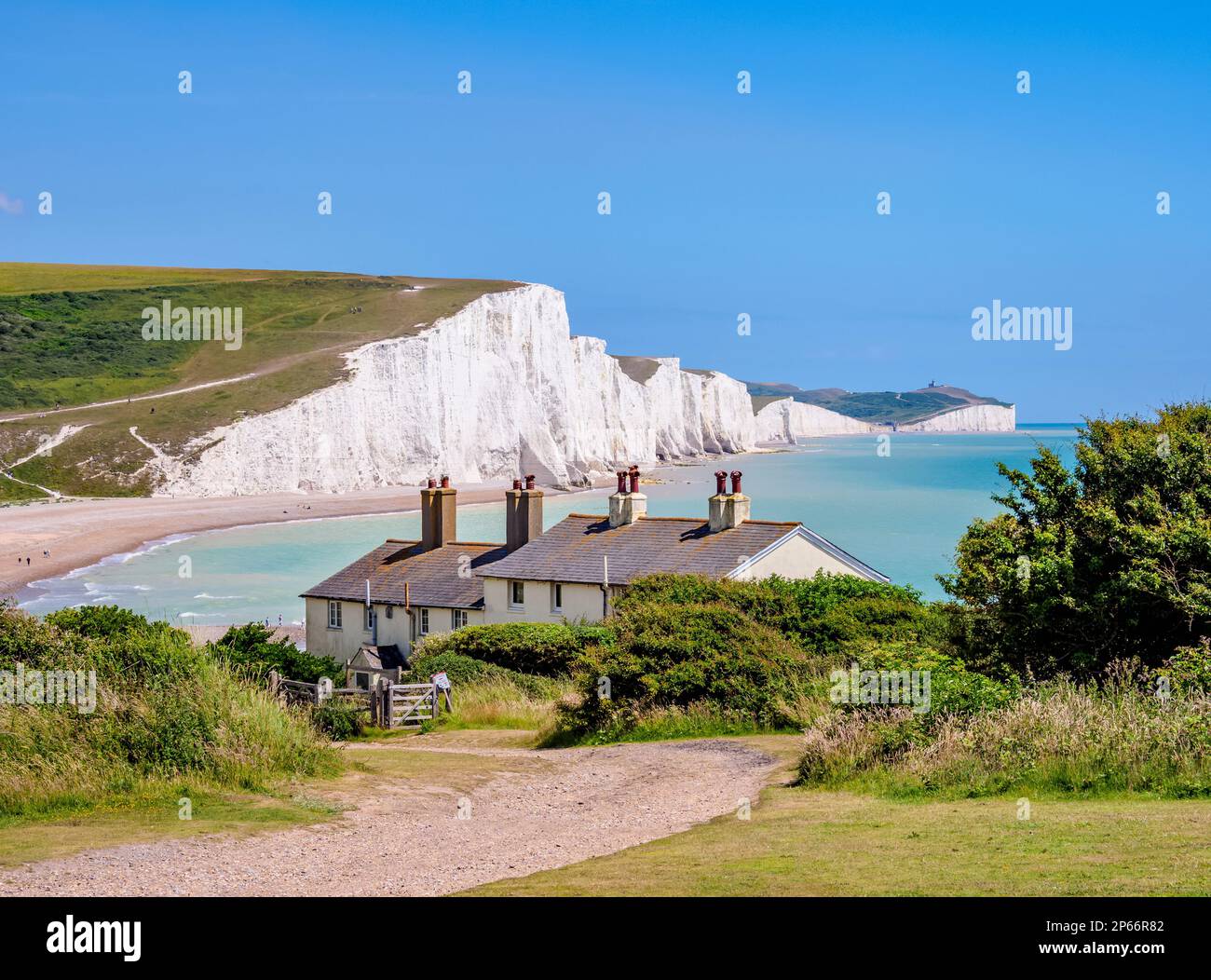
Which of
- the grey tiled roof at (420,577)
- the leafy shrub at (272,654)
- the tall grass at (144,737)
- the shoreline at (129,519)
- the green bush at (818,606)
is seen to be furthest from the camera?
the shoreline at (129,519)

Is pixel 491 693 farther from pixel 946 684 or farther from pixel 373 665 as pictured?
pixel 946 684

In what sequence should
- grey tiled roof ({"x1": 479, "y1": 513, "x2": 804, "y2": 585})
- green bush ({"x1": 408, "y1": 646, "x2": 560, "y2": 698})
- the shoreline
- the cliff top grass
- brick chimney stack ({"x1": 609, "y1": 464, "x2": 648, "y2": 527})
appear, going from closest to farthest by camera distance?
green bush ({"x1": 408, "y1": 646, "x2": 560, "y2": 698})
grey tiled roof ({"x1": 479, "y1": 513, "x2": 804, "y2": 585})
brick chimney stack ({"x1": 609, "y1": 464, "x2": 648, "y2": 527})
the shoreline
the cliff top grass

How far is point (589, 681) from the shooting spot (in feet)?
68.7

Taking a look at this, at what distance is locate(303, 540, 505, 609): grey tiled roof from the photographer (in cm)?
3738

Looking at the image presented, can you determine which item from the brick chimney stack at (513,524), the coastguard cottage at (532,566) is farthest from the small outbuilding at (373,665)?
the brick chimney stack at (513,524)

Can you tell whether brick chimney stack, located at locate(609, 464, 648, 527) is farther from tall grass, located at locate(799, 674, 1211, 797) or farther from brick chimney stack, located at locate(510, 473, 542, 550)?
tall grass, located at locate(799, 674, 1211, 797)

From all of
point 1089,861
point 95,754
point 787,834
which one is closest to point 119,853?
point 95,754

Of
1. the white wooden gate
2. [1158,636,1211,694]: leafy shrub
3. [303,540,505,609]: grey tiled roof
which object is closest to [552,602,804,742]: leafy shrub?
the white wooden gate

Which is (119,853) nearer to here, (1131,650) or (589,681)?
(589,681)

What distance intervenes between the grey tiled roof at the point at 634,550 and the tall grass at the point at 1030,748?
18.0 m

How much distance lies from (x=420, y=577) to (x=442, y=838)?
27.6 m

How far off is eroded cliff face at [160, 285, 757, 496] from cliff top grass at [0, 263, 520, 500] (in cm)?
302

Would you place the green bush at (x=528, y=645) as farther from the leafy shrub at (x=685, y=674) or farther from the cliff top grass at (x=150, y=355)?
the cliff top grass at (x=150, y=355)

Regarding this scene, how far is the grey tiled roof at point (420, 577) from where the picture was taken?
1471 inches
